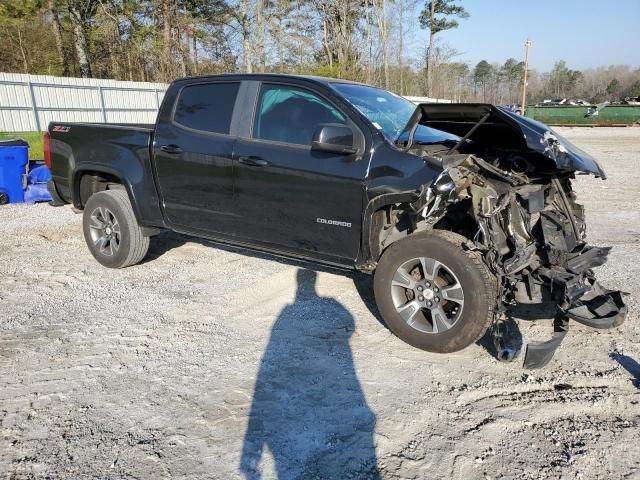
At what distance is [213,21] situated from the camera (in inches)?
1126

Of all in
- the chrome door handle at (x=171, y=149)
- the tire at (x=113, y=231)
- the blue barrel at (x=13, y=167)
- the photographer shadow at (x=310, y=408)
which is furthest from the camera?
the blue barrel at (x=13, y=167)

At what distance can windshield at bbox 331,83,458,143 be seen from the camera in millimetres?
4062

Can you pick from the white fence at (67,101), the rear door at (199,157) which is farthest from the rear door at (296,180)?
the white fence at (67,101)

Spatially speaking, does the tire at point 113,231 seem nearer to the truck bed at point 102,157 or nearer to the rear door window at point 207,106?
the truck bed at point 102,157

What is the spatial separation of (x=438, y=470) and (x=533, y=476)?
0.45 m

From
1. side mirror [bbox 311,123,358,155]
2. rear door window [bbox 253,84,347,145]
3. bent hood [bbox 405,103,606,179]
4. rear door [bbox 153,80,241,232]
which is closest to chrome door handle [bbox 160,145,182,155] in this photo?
rear door [bbox 153,80,241,232]

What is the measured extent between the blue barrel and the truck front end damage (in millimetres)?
6935

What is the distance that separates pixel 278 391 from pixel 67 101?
2196 cm

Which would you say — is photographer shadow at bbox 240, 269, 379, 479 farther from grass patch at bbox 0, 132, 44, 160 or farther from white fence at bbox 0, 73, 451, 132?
white fence at bbox 0, 73, 451, 132

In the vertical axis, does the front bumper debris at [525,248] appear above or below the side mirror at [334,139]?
below

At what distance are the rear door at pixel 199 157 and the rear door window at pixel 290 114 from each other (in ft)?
1.08

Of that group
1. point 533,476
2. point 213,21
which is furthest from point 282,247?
point 213,21

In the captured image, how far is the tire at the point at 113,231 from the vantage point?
5.20m

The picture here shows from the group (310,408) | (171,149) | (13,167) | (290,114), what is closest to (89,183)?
(171,149)
